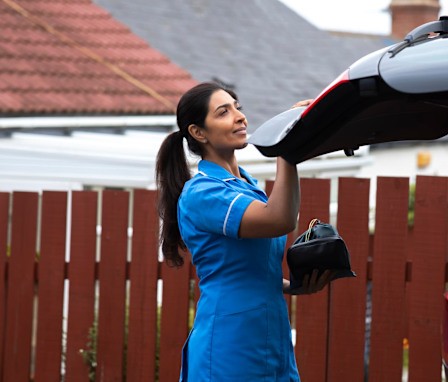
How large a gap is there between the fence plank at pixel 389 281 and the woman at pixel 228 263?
1927 millimetres

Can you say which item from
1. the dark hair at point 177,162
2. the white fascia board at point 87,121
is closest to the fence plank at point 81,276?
the dark hair at point 177,162

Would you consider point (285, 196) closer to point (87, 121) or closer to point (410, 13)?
point (87, 121)

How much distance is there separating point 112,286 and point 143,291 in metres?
0.20

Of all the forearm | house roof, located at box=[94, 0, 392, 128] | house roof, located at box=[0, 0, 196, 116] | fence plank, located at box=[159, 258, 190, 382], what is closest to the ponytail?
the forearm

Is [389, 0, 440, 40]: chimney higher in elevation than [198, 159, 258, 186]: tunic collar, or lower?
higher

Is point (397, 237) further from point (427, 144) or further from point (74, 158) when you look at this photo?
point (427, 144)

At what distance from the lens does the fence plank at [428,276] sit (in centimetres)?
555

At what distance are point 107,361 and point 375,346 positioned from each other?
163 cm

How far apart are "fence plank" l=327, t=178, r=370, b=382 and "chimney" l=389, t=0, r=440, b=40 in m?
21.3

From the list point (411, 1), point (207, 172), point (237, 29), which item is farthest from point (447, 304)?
point (411, 1)

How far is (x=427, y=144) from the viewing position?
1678 cm

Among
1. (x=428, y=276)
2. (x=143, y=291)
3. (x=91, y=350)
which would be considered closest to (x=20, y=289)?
(x=91, y=350)

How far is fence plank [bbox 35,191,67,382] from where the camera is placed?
6426 mm

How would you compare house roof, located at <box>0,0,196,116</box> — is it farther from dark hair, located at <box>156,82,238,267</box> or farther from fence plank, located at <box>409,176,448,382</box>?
dark hair, located at <box>156,82,238,267</box>
